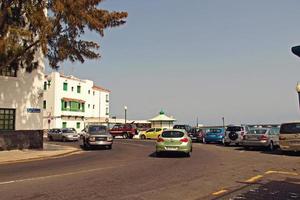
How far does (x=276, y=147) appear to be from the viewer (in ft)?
83.6

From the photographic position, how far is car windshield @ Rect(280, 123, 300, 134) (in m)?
20.7

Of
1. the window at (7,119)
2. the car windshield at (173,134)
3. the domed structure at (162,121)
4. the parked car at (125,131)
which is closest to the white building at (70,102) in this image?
the parked car at (125,131)

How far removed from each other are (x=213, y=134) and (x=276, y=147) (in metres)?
7.99

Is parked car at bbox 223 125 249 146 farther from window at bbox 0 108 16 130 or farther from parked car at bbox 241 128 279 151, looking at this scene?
window at bbox 0 108 16 130

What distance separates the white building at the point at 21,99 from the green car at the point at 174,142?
35.9 ft

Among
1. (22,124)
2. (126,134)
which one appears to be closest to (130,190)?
(22,124)

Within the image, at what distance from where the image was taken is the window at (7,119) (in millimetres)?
24016

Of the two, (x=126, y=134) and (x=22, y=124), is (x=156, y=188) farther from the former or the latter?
(x=126, y=134)

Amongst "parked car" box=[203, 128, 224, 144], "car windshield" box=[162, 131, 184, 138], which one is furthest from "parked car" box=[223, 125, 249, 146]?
"car windshield" box=[162, 131, 184, 138]

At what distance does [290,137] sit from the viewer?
816 inches

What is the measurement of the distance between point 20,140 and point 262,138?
53.8ft

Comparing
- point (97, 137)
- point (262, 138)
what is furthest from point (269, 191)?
point (97, 137)

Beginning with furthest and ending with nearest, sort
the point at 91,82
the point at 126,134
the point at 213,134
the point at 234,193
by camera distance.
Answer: the point at 91,82, the point at 126,134, the point at 213,134, the point at 234,193

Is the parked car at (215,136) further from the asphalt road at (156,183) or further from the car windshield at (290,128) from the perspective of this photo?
the asphalt road at (156,183)
